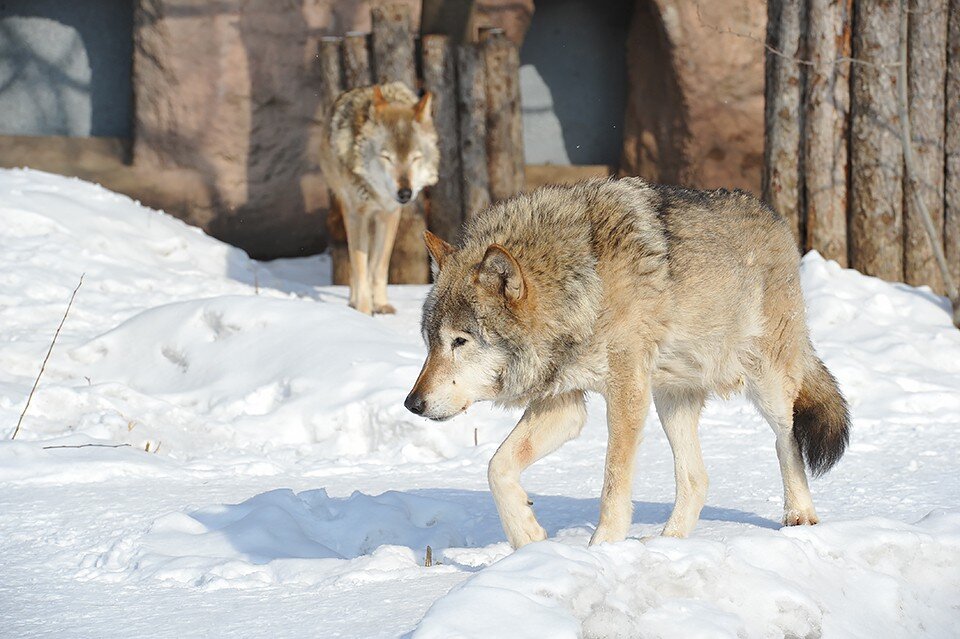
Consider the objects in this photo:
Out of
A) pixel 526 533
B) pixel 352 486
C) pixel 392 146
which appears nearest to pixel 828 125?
pixel 392 146

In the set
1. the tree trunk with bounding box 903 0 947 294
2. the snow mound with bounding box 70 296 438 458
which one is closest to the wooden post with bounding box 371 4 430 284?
the snow mound with bounding box 70 296 438 458

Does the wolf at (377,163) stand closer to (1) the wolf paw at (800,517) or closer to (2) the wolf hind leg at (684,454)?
(2) the wolf hind leg at (684,454)

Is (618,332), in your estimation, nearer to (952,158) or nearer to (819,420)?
(819,420)

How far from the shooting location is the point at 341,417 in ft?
20.6

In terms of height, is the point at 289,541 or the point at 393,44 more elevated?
the point at 393,44

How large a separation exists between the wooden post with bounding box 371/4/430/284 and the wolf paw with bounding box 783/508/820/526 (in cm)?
630

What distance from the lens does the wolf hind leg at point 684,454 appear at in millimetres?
4707

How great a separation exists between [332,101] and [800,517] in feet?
24.9

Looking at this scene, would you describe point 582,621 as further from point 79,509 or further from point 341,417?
point 341,417

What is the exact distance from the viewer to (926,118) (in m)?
8.81

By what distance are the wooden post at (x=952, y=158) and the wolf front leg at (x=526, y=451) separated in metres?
5.29

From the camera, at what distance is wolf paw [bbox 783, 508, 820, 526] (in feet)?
15.6

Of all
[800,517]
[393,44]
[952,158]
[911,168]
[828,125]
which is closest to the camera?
[800,517]

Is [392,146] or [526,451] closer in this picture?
[526,451]
